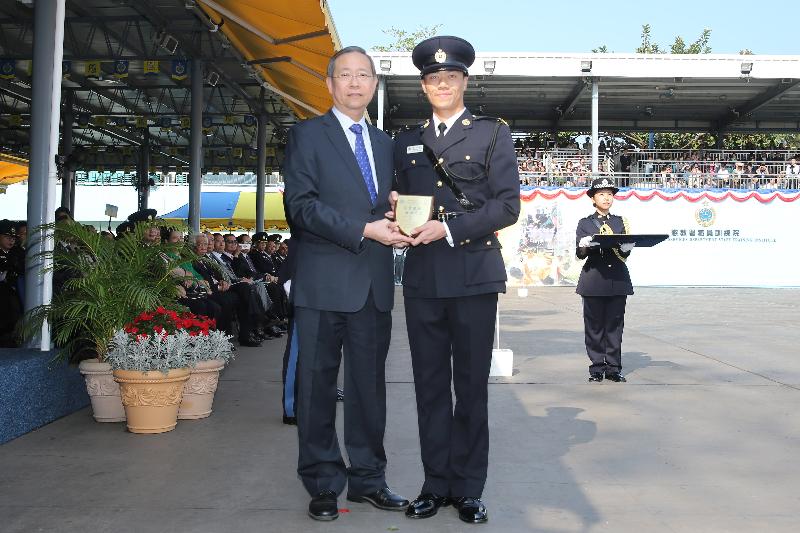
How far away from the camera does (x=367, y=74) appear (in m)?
3.82

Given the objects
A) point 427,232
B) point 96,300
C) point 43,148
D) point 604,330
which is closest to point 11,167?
point 43,148

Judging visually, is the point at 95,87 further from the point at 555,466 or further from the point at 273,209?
the point at 555,466

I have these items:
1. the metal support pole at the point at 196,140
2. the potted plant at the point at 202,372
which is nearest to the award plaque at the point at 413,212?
the potted plant at the point at 202,372

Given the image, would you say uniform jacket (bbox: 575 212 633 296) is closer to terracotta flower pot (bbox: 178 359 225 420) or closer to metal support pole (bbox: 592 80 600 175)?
terracotta flower pot (bbox: 178 359 225 420)

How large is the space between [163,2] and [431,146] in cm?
1383

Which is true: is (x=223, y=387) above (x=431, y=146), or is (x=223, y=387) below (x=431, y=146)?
below

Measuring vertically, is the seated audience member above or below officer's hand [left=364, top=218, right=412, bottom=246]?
below

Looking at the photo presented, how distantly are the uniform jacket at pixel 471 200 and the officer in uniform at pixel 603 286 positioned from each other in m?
4.19

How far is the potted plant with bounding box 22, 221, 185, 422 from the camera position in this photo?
18.9ft

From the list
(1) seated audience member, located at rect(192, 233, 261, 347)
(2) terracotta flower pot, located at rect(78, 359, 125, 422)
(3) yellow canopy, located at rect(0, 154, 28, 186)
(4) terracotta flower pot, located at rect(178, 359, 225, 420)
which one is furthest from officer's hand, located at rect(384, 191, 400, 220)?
(3) yellow canopy, located at rect(0, 154, 28, 186)

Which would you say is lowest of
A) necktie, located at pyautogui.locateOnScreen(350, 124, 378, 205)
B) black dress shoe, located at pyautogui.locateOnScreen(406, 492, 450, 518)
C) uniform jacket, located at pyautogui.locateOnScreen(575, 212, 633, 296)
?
black dress shoe, located at pyautogui.locateOnScreen(406, 492, 450, 518)

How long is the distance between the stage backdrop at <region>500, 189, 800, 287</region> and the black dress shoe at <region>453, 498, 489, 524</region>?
22.8 metres

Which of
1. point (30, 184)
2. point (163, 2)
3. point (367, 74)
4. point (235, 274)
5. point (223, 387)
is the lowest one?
point (223, 387)

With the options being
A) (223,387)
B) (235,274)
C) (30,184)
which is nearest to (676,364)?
(223,387)
